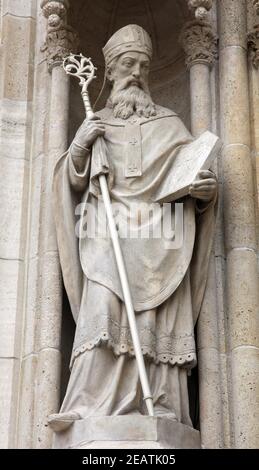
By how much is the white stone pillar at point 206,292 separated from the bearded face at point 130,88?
378 mm

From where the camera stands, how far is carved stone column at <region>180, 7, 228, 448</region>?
8117mm

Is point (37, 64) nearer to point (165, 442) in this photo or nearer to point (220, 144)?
point (220, 144)

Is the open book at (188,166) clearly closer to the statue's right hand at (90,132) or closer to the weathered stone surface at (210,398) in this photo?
the statue's right hand at (90,132)

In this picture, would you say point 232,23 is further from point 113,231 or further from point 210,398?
point 210,398

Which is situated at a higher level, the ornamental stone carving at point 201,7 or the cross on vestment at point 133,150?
the ornamental stone carving at point 201,7

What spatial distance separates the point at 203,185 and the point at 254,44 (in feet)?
5.00

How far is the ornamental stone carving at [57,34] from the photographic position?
923 cm

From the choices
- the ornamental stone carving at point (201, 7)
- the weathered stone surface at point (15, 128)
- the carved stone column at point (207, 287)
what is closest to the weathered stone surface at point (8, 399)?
the carved stone column at point (207, 287)

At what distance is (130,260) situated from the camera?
27.1ft

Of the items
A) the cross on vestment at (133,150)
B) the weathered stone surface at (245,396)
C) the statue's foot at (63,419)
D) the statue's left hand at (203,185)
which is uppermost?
the cross on vestment at (133,150)

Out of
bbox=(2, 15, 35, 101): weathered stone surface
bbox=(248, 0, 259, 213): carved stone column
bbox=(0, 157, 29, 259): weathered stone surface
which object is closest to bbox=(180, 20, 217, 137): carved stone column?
bbox=(248, 0, 259, 213): carved stone column
